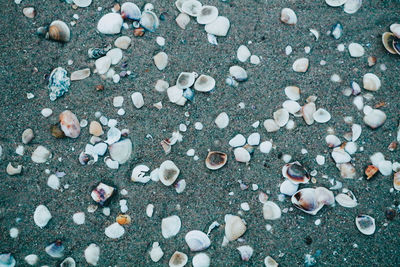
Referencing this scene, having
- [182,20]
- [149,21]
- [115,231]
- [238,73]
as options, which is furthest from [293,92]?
[115,231]

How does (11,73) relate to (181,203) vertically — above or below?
above

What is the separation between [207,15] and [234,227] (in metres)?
0.87

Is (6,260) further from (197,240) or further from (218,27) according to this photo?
(218,27)

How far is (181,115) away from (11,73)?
715 millimetres

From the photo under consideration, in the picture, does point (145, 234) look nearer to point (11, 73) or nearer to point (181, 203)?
point (181, 203)

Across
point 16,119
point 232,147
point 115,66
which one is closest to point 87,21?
point 115,66

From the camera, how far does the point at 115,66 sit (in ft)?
4.53

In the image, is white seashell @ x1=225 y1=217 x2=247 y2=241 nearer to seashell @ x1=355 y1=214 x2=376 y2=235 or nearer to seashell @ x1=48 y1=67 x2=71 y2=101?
seashell @ x1=355 y1=214 x2=376 y2=235

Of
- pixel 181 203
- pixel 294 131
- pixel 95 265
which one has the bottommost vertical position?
pixel 95 265

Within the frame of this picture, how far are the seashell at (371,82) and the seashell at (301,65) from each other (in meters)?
0.25

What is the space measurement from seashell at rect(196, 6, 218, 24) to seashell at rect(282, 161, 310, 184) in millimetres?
684

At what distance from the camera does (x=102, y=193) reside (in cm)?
130

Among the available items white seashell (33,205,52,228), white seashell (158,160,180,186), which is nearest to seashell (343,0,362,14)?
white seashell (158,160,180,186)

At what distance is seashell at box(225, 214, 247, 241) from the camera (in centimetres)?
131
